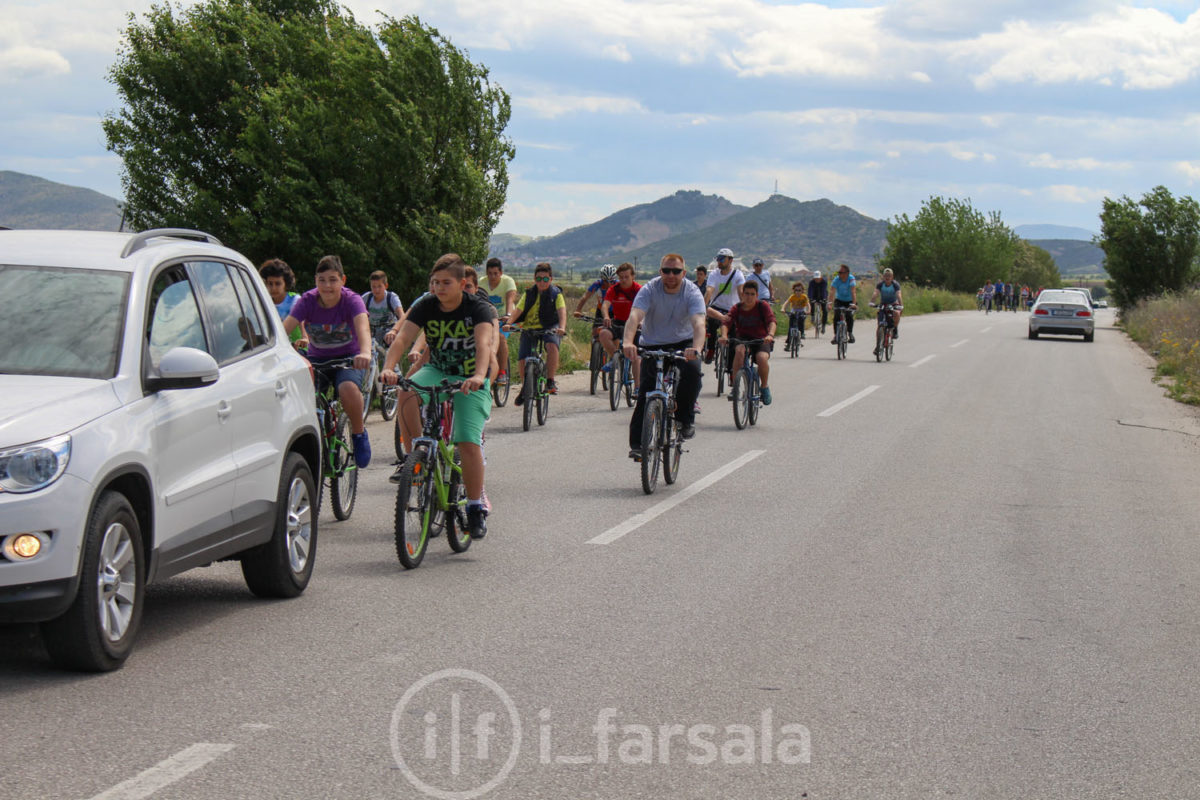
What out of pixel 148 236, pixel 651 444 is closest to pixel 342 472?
pixel 651 444

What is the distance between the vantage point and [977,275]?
319ft

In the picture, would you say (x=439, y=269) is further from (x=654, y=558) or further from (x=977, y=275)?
(x=977, y=275)

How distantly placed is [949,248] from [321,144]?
237 ft

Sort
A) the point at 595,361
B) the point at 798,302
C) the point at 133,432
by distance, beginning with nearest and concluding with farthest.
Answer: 1. the point at 133,432
2. the point at 595,361
3. the point at 798,302

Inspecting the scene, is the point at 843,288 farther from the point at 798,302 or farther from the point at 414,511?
the point at 414,511

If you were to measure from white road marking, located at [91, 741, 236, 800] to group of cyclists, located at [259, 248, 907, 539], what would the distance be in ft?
11.0

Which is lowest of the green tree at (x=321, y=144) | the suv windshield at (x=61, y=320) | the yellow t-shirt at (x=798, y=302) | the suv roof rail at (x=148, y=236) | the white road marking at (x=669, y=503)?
the white road marking at (x=669, y=503)

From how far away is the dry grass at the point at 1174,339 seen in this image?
21.5 m

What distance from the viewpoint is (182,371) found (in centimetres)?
536

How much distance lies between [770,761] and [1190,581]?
434 cm

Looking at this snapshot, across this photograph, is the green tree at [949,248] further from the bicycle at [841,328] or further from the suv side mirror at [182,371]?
the suv side mirror at [182,371]

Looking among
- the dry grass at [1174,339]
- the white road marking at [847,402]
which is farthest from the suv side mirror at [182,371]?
the dry grass at [1174,339]

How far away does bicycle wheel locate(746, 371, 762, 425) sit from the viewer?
15312mm

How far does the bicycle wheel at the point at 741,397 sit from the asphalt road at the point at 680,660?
3868 mm
